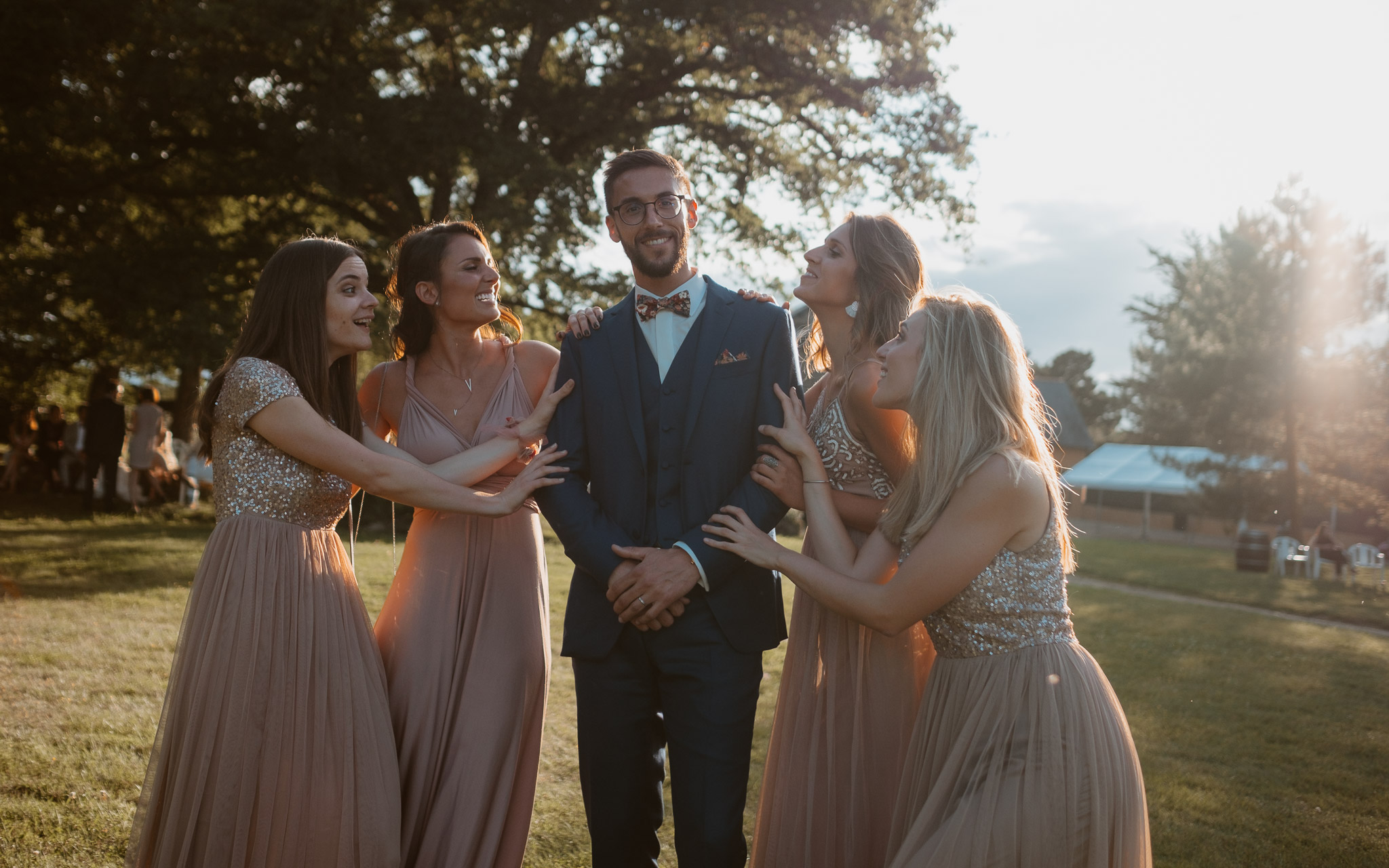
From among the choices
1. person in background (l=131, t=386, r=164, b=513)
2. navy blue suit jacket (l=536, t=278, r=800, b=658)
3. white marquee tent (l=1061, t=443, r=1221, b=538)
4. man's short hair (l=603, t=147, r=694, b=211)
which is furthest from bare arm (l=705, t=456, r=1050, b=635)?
white marquee tent (l=1061, t=443, r=1221, b=538)

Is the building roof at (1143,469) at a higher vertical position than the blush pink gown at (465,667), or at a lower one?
higher

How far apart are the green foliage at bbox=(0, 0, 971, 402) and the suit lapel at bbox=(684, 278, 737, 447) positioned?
12.4m

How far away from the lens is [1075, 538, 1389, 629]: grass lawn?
15438 mm

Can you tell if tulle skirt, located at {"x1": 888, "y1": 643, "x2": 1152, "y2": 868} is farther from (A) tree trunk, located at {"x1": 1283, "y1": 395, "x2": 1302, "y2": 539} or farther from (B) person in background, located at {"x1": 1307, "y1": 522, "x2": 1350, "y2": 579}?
(A) tree trunk, located at {"x1": 1283, "y1": 395, "x2": 1302, "y2": 539}

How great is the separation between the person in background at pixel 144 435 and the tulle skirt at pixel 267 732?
15.7 m

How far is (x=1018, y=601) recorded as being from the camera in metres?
2.83

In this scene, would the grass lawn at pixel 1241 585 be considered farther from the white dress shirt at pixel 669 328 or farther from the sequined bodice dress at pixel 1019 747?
the white dress shirt at pixel 669 328

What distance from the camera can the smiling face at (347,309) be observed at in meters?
3.45

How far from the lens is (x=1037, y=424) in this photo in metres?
3.02

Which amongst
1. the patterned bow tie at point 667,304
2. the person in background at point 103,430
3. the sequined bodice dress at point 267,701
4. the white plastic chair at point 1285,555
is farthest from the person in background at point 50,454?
the white plastic chair at point 1285,555

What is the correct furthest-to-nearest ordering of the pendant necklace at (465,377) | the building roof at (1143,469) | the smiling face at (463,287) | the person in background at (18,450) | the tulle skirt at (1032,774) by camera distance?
the building roof at (1143,469), the person in background at (18,450), the pendant necklace at (465,377), the smiling face at (463,287), the tulle skirt at (1032,774)

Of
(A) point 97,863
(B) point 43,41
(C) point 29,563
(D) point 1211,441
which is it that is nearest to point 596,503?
(A) point 97,863

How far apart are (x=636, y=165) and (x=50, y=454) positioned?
21.6m

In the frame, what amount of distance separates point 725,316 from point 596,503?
2.57 feet
